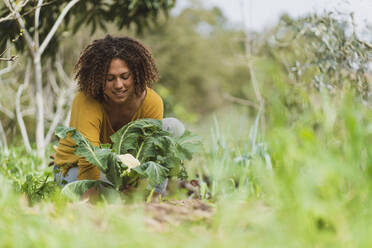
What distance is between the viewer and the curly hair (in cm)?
254

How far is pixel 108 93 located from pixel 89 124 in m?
0.23

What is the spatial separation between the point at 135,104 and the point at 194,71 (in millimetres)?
20541

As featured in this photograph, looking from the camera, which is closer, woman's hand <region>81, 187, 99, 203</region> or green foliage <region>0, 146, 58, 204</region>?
woman's hand <region>81, 187, 99, 203</region>

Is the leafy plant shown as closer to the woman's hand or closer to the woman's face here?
the woman's hand

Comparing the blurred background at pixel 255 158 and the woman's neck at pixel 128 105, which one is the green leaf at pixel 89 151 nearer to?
the blurred background at pixel 255 158

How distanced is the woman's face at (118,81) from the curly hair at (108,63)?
0.09 feet

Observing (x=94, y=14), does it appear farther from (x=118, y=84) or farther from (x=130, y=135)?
(x=130, y=135)

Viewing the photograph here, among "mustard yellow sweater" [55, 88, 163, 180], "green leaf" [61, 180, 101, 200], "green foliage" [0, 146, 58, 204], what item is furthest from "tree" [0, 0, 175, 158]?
"green leaf" [61, 180, 101, 200]

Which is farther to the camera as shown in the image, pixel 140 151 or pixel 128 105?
pixel 128 105

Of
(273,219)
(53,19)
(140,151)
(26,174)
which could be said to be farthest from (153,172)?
(53,19)

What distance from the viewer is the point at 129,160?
2137mm

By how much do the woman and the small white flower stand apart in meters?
0.31

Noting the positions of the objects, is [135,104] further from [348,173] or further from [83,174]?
[348,173]

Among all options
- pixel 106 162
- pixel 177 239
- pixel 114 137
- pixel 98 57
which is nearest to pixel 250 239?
pixel 177 239
